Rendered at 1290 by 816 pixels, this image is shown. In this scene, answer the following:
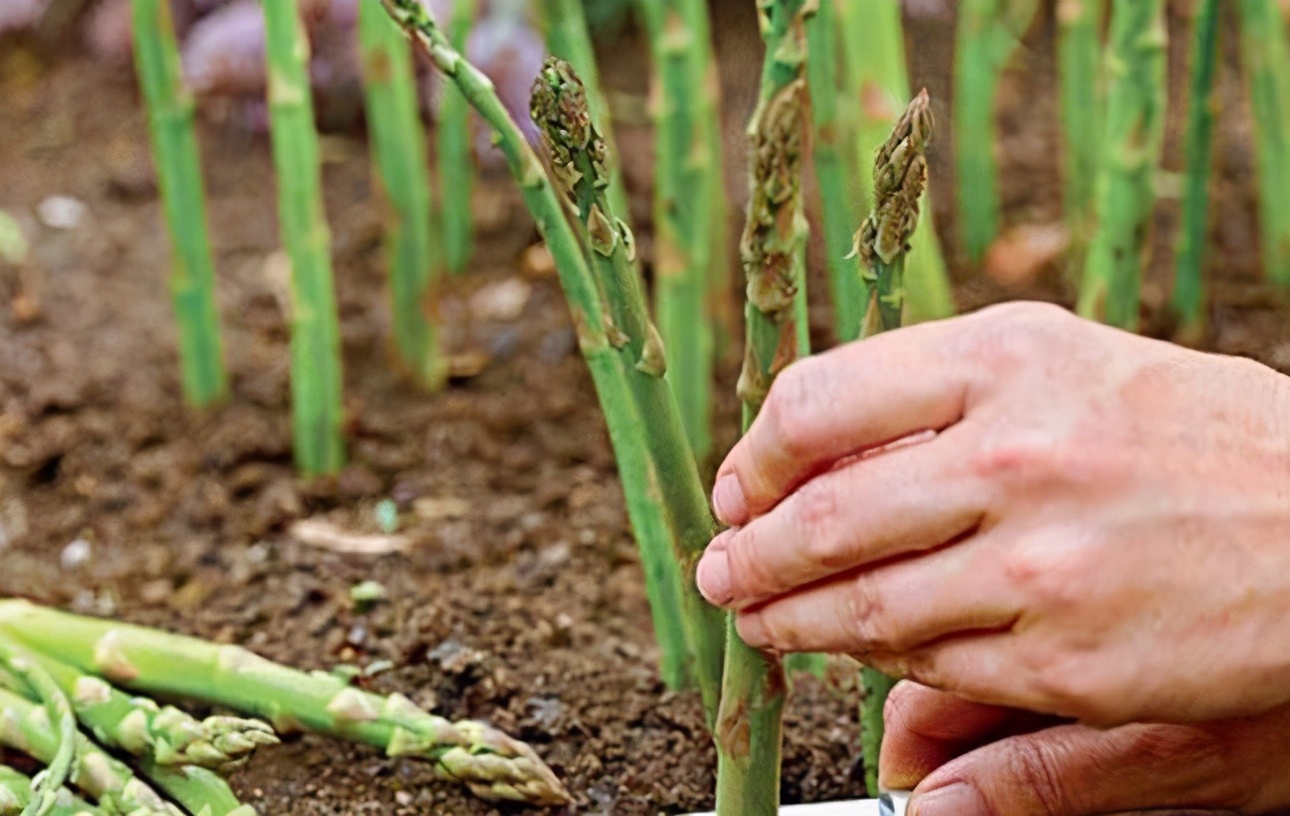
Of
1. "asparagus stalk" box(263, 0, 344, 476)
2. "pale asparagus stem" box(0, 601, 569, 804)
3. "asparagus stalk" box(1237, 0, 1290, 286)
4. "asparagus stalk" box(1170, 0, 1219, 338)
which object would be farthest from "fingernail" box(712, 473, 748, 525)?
"asparagus stalk" box(1237, 0, 1290, 286)

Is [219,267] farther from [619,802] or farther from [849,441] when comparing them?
[849,441]

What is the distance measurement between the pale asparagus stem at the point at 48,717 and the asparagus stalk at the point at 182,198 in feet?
1.73

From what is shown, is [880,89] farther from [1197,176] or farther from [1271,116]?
[1271,116]

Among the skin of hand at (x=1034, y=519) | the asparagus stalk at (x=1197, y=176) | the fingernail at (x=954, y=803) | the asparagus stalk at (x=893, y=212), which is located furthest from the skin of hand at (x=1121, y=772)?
the asparagus stalk at (x=1197, y=176)

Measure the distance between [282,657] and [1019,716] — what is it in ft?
1.65

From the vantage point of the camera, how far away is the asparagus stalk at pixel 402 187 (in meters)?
1.37

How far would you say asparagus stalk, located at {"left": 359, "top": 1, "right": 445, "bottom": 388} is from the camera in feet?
4.48

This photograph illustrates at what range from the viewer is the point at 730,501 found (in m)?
0.63

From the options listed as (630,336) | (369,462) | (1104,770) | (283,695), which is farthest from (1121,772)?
(369,462)

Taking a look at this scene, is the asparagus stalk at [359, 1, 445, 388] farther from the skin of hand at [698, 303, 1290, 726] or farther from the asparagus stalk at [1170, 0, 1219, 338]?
the skin of hand at [698, 303, 1290, 726]

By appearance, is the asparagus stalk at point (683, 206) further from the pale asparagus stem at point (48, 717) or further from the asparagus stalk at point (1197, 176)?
the pale asparagus stem at point (48, 717)

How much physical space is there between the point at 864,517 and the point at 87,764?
502mm

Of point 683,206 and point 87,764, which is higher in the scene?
point 683,206

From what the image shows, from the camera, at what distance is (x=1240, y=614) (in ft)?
1.89
